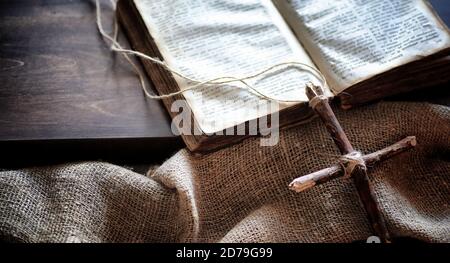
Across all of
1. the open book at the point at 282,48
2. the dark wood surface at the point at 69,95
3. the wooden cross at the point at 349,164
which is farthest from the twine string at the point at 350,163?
the dark wood surface at the point at 69,95

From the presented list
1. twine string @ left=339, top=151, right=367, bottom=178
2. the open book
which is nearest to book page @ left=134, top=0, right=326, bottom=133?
the open book

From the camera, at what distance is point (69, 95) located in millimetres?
935

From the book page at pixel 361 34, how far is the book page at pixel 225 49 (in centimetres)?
3

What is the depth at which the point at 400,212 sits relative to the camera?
2.73 feet

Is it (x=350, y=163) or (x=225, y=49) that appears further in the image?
(x=225, y=49)

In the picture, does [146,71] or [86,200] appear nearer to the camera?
[86,200]

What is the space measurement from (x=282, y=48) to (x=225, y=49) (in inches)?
4.0

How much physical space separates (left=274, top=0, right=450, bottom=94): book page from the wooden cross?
0.07 m

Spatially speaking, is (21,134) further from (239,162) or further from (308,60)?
(308,60)

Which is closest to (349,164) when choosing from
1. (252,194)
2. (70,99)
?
(252,194)

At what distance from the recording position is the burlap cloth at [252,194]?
0.82 m

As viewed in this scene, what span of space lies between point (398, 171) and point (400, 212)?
3.1 inches

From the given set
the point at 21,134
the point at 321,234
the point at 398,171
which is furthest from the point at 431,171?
the point at 21,134

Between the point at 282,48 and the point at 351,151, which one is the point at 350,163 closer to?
the point at 351,151
